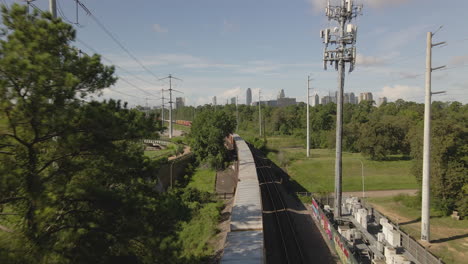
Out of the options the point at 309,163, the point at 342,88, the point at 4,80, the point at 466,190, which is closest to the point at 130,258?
the point at 4,80

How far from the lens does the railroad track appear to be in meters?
21.5

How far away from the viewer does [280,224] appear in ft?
90.3

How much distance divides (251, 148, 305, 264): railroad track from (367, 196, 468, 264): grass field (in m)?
9.33

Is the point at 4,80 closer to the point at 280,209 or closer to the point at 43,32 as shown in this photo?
the point at 43,32

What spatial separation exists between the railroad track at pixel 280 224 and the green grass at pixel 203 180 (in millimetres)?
6882

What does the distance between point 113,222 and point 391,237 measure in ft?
57.5

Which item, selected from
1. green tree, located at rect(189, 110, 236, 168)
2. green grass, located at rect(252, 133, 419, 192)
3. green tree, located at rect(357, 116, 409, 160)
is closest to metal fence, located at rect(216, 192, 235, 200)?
green tree, located at rect(189, 110, 236, 168)

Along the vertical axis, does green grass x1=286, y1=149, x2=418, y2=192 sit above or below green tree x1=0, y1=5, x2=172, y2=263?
below

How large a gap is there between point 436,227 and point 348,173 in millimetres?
23357

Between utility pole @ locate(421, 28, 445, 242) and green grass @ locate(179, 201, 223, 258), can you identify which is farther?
utility pole @ locate(421, 28, 445, 242)

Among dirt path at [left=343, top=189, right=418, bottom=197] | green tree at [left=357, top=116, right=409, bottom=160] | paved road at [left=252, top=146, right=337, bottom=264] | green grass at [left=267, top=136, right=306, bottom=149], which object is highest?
green tree at [left=357, top=116, right=409, bottom=160]

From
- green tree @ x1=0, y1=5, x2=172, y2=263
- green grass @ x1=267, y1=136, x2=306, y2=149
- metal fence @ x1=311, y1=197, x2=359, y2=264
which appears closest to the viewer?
green tree @ x1=0, y1=5, x2=172, y2=263

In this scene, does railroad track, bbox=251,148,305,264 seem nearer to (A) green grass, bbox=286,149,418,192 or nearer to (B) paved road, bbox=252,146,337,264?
(B) paved road, bbox=252,146,337,264

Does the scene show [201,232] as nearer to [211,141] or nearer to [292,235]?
[292,235]
